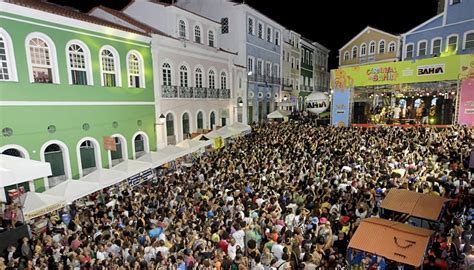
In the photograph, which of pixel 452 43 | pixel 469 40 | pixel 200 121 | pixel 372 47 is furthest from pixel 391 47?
pixel 200 121

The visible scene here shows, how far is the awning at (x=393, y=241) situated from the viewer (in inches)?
223

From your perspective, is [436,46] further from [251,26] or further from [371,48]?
[251,26]

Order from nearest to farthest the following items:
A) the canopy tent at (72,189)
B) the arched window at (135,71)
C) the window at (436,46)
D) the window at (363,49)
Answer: the canopy tent at (72,189) < the arched window at (135,71) < the window at (436,46) < the window at (363,49)

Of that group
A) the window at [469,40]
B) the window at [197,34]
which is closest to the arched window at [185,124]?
the window at [197,34]

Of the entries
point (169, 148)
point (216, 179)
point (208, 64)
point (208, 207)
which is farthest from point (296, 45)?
point (208, 207)

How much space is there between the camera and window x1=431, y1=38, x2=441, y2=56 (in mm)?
26875

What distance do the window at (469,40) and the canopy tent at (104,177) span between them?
28439mm

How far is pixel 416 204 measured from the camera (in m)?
7.70

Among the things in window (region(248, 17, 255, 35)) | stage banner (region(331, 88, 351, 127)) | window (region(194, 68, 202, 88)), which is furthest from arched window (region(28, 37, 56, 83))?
stage banner (region(331, 88, 351, 127))

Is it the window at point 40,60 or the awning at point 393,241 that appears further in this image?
the window at point 40,60

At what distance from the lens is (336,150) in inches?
586

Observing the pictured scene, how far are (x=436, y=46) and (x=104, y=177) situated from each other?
96.7 feet

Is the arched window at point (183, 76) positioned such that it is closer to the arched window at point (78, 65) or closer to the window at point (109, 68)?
the window at point (109, 68)

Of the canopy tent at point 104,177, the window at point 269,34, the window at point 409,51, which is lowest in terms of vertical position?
the canopy tent at point 104,177
